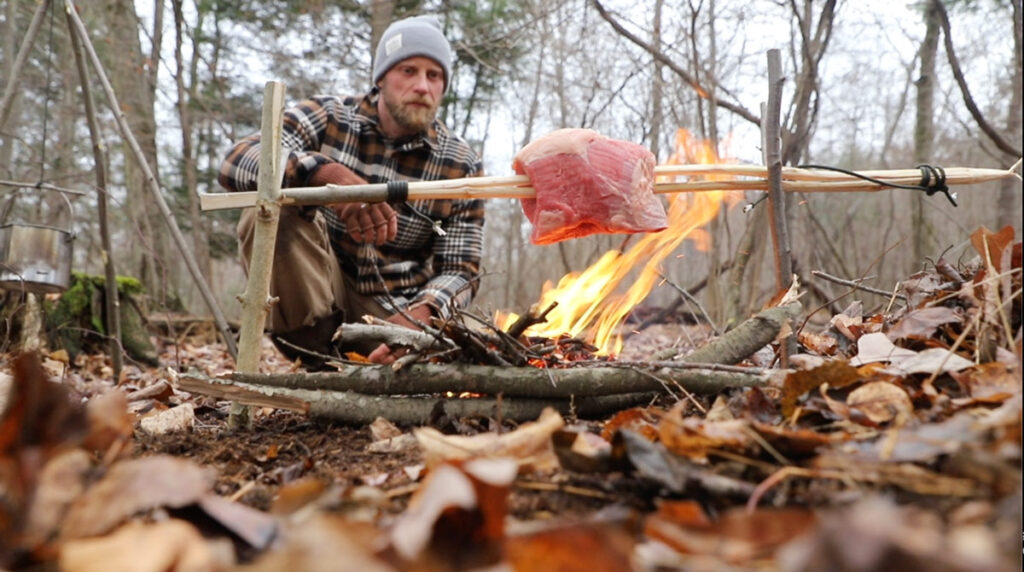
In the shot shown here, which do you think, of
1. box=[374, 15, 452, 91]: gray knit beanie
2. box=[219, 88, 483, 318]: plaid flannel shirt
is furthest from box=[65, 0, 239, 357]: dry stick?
box=[374, 15, 452, 91]: gray knit beanie

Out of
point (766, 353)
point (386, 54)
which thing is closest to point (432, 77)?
point (386, 54)

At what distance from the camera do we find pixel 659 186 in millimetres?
2256

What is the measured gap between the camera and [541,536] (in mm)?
637

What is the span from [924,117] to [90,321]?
1086cm

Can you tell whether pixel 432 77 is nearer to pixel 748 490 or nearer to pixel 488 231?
pixel 748 490

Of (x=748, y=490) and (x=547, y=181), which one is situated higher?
(x=547, y=181)

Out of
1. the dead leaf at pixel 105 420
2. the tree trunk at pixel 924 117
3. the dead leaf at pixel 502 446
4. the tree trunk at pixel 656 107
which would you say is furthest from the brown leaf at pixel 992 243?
the tree trunk at pixel 924 117

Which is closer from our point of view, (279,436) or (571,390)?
(571,390)

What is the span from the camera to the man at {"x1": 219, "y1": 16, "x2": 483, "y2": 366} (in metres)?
3.72

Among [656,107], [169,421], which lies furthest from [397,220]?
[656,107]

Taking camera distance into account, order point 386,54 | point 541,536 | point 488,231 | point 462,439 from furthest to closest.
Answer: point 488,231 < point 386,54 < point 462,439 < point 541,536

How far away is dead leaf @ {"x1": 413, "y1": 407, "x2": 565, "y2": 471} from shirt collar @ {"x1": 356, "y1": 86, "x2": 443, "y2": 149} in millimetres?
3387

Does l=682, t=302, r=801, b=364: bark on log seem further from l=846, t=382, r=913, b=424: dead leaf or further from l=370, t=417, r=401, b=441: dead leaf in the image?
l=370, t=417, r=401, b=441: dead leaf

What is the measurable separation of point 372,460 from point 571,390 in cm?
55
